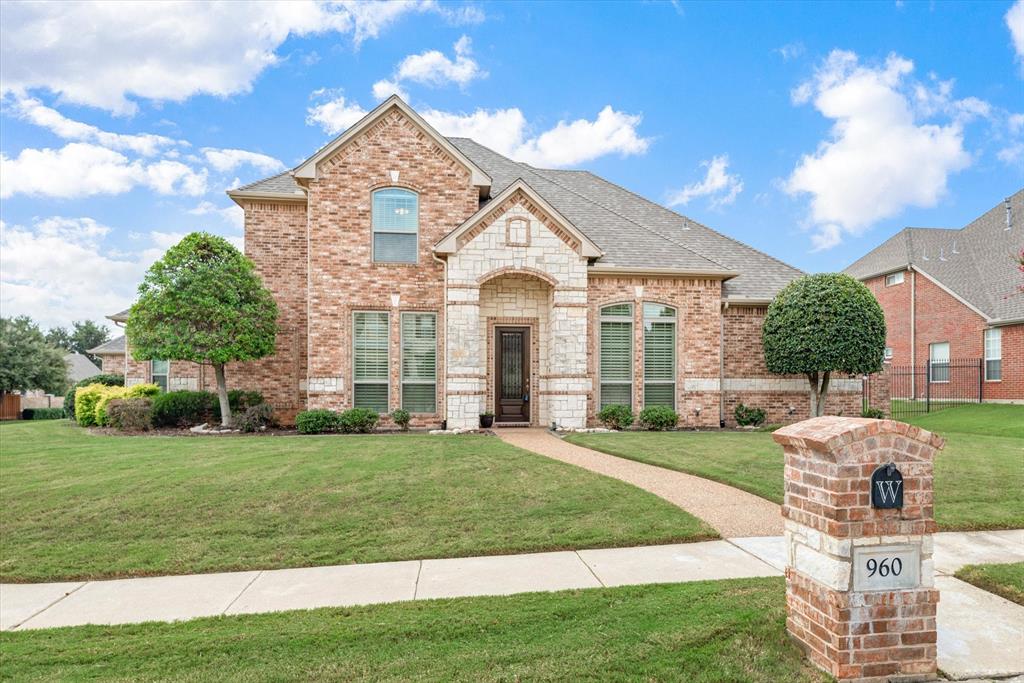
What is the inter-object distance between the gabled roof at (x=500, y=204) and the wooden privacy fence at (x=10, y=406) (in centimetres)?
2943

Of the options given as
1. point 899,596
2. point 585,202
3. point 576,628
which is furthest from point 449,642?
point 585,202

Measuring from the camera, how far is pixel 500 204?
47.1 feet

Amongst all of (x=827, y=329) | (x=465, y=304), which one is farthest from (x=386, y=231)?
(x=827, y=329)

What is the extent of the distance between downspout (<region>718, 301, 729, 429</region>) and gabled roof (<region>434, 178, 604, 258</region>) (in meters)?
4.19

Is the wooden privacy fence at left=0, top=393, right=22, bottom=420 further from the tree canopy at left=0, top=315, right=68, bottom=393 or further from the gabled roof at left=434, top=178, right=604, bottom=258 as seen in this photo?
the gabled roof at left=434, top=178, right=604, bottom=258

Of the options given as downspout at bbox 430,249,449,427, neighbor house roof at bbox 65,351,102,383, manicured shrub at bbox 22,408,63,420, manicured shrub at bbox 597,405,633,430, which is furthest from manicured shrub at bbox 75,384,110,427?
neighbor house roof at bbox 65,351,102,383

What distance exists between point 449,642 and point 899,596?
266cm

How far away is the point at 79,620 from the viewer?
4477 mm

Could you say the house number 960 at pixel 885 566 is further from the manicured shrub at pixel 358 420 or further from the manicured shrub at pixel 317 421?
the manicured shrub at pixel 317 421

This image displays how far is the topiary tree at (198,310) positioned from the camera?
45.7ft

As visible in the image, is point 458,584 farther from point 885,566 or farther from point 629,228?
point 629,228

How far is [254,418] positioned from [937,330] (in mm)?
26957

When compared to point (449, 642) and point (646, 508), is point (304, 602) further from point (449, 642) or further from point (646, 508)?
point (646, 508)

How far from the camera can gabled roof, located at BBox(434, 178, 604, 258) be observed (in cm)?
1422
